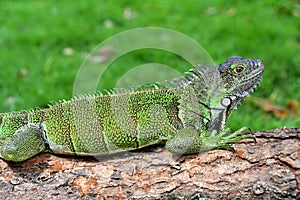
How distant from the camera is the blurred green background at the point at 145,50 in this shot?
6.59 meters

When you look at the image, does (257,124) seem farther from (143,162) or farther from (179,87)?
(143,162)

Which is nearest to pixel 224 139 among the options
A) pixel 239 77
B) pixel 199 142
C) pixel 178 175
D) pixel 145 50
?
pixel 199 142

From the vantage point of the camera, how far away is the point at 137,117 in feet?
12.9

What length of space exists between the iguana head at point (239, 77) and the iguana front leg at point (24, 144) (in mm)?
1904

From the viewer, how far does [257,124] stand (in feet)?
18.4

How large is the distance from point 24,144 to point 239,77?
2177 millimetres

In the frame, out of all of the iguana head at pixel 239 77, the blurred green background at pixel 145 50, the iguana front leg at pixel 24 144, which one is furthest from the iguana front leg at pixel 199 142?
the blurred green background at pixel 145 50

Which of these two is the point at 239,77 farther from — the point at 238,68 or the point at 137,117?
the point at 137,117

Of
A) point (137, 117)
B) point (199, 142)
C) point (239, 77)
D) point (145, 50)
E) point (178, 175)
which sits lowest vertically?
point (178, 175)

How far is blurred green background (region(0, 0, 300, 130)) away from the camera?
6590 mm

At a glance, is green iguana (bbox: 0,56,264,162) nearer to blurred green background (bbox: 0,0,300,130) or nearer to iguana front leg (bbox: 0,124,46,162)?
iguana front leg (bbox: 0,124,46,162)

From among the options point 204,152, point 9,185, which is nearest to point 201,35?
point 204,152

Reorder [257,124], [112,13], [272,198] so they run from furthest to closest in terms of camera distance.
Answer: [112,13]
[257,124]
[272,198]

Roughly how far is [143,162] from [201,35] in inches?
189
